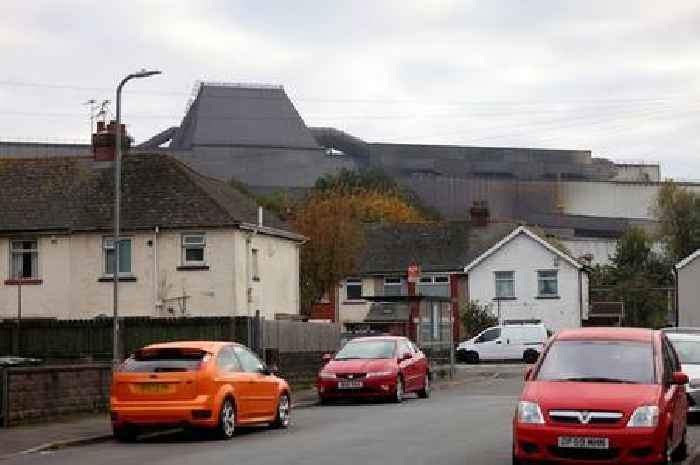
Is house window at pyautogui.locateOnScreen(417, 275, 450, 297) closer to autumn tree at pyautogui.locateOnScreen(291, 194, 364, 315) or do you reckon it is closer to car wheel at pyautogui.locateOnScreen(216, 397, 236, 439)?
autumn tree at pyautogui.locateOnScreen(291, 194, 364, 315)

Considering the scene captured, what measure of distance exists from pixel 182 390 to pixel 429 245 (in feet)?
177

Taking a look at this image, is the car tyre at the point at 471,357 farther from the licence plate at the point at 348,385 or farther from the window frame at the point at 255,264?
the licence plate at the point at 348,385

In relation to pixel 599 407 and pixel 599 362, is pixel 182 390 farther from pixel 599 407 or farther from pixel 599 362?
pixel 599 407

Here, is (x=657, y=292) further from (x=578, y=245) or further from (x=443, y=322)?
(x=443, y=322)

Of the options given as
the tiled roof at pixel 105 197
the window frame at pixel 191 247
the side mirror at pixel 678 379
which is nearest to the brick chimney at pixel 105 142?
the tiled roof at pixel 105 197

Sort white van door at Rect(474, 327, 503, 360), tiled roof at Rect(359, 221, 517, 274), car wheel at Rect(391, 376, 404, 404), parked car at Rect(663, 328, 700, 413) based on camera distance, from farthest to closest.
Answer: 1. tiled roof at Rect(359, 221, 517, 274)
2. white van door at Rect(474, 327, 503, 360)
3. car wheel at Rect(391, 376, 404, 404)
4. parked car at Rect(663, 328, 700, 413)

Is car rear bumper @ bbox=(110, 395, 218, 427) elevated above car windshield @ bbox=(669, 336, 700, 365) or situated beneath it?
situated beneath

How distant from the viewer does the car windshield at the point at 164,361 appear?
19.5 meters

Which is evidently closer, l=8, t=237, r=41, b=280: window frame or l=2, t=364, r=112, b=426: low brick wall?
l=2, t=364, r=112, b=426: low brick wall

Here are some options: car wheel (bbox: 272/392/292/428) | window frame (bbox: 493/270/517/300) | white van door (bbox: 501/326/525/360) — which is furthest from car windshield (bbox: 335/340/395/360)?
window frame (bbox: 493/270/517/300)

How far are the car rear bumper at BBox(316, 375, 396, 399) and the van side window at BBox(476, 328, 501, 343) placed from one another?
30934mm

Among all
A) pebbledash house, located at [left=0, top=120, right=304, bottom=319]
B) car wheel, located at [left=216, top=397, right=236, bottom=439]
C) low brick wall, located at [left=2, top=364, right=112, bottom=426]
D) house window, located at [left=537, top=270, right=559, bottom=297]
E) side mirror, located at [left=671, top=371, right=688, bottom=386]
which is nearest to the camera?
side mirror, located at [left=671, top=371, right=688, bottom=386]

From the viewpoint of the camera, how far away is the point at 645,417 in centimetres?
1322

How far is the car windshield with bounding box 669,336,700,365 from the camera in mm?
22467
